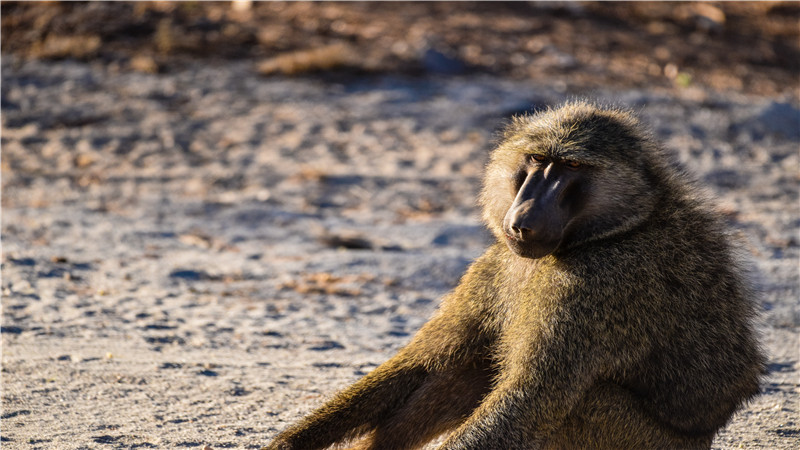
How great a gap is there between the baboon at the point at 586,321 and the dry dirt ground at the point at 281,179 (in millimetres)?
741

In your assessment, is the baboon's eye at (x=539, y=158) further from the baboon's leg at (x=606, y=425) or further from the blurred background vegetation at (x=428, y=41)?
the blurred background vegetation at (x=428, y=41)

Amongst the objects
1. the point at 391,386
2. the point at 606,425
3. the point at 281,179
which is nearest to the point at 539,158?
the point at 606,425

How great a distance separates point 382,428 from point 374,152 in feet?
18.3

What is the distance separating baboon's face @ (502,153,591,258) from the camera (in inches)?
114

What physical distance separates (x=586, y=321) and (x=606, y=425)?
33 centimetres

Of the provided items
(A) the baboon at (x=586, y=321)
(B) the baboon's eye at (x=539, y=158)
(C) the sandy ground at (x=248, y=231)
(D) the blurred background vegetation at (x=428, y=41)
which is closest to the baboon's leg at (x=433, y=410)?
(A) the baboon at (x=586, y=321)

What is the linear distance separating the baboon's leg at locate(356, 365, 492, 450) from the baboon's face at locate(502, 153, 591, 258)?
59cm

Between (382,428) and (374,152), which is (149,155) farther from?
(382,428)

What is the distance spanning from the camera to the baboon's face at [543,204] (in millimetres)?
2889

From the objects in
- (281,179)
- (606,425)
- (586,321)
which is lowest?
(281,179)

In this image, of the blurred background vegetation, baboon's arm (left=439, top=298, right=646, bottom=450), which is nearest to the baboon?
baboon's arm (left=439, top=298, right=646, bottom=450)

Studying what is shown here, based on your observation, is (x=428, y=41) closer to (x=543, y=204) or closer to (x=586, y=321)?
(x=543, y=204)

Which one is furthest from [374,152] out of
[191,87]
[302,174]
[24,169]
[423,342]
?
[423,342]

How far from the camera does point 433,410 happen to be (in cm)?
329
